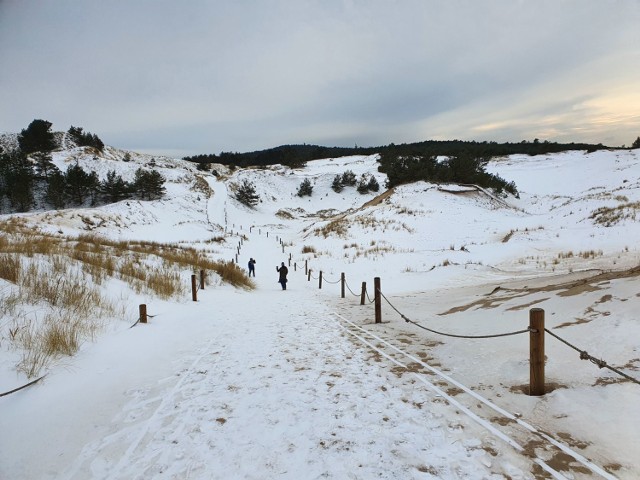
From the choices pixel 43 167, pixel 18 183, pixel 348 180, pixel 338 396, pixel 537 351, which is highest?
pixel 43 167

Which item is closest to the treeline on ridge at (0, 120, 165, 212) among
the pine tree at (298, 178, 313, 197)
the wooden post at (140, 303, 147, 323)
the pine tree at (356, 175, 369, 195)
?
the pine tree at (298, 178, 313, 197)

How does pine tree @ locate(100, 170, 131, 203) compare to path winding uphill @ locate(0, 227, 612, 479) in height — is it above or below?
above

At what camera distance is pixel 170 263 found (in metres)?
15.5

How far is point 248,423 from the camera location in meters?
3.74

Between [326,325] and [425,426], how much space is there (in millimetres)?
5142

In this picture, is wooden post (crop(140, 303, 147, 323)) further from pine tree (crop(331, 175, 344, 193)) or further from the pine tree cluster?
pine tree (crop(331, 175, 344, 193))

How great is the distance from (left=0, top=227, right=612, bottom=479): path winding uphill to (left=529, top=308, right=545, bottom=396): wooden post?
43.0 inches

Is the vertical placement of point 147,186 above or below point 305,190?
above

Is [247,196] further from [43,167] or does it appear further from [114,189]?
[43,167]

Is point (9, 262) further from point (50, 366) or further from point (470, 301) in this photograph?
point (470, 301)

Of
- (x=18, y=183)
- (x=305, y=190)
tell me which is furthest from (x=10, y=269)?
(x=305, y=190)

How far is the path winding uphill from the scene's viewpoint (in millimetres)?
3000

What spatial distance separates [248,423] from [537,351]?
339cm

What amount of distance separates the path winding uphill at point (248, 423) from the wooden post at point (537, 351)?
1093 millimetres
